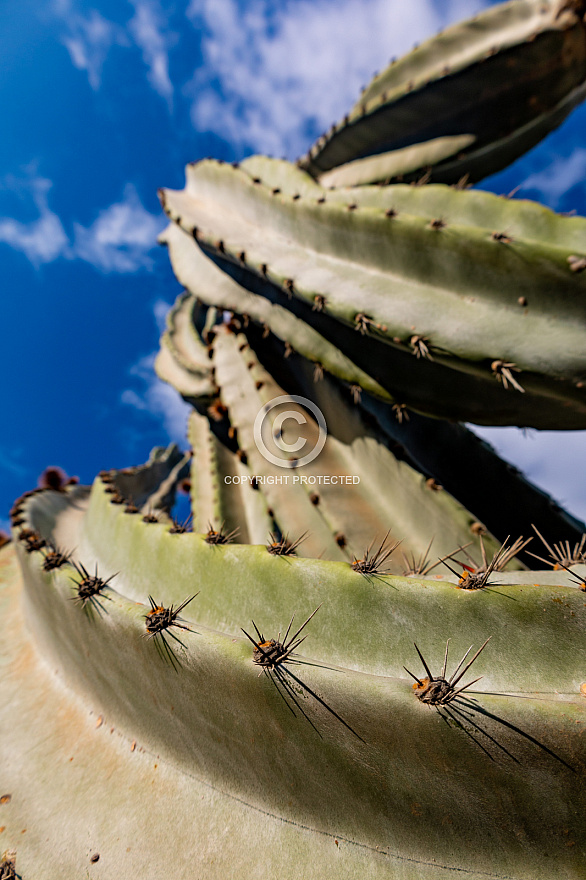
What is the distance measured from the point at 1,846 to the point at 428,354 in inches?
143

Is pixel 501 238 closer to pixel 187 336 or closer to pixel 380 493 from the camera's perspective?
pixel 380 493

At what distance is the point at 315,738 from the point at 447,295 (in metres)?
2.58

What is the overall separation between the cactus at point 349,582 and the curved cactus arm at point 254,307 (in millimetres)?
33

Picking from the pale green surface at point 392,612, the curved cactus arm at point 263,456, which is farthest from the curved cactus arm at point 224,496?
the pale green surface at point 392,612

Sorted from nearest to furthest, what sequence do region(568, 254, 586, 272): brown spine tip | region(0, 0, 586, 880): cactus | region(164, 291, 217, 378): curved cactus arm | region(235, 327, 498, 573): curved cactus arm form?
1. region(0, 0, 586, 880): cactus
2. region(568, 254, 586, 272): brown spine tip
3. region(235, 327, 498, 573): curved cactus arm
4. region(164, 291, 217, 378): curved cactus arm

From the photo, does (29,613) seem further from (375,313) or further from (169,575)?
(375,313)

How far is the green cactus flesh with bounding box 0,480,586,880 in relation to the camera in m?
1.56

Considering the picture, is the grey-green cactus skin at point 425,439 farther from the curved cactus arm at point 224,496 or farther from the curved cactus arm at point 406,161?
the curved cactus arm at point 406,161

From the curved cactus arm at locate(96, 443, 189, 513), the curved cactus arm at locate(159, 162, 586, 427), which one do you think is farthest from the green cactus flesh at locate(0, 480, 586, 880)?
the curved cactus arm at locate(96, 443, 189, 513)

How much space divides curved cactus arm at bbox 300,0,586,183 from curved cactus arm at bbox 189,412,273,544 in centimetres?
365

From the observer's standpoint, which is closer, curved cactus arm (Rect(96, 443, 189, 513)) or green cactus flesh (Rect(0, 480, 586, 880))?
green cactus flesh (Rect(0, 480, 586, 880))

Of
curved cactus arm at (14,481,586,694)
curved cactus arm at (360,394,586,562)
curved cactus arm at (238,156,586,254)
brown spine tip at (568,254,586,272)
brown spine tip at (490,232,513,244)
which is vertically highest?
curved cactus arm at (238,156,586,254)

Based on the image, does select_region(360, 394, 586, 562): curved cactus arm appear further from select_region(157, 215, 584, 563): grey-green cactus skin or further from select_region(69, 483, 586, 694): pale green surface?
select_region(69, 483, 586, 694): pale green surface

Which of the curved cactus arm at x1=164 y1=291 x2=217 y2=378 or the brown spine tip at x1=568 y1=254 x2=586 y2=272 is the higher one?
the curved cactus arm at x1=164 y1=291 x2=217 y2=378
